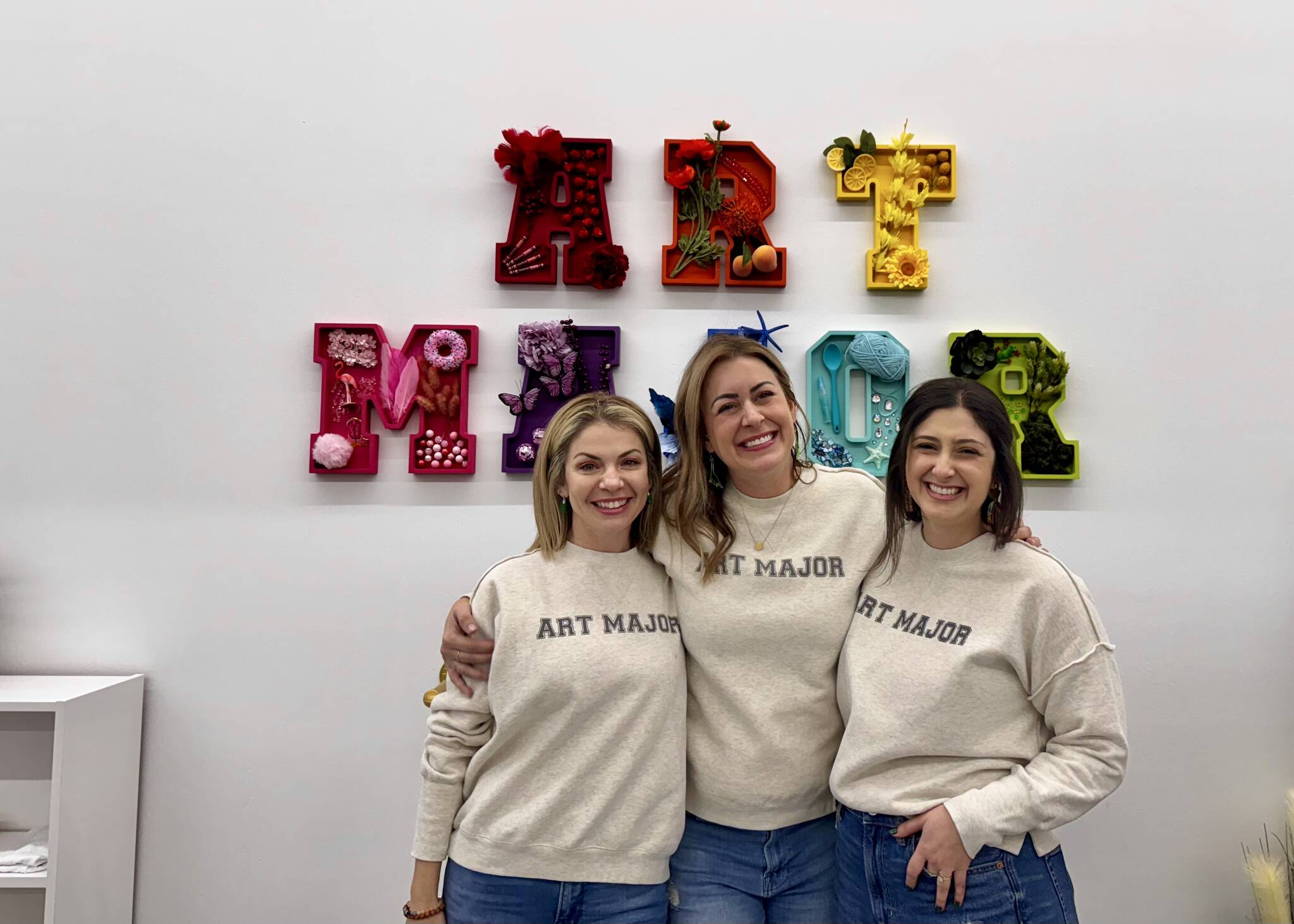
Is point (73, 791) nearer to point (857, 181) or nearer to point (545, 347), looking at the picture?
point (545, 347)

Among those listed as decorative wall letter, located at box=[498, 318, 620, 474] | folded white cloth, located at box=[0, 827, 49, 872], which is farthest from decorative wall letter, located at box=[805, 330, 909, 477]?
folded white cloth, located at box=[0, 827, 49, 872]

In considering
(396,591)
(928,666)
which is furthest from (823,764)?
(396,591)

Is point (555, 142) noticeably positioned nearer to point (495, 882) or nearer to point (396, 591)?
point (396, 591)

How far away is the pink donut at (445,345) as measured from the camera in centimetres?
206

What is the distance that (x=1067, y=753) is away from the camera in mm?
1286

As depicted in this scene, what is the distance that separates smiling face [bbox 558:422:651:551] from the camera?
142 cm

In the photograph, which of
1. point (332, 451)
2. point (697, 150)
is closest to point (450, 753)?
point (332, 451)

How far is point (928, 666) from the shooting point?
1.33m

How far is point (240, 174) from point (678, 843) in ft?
6.38

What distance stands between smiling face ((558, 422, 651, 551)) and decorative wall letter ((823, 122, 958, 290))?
983 millimetres

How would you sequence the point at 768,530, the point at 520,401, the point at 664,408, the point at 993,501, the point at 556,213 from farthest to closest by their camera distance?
the point at 556,213, the point at 520,401, the point at 664,408, the point at 768,530, the point at 993,501

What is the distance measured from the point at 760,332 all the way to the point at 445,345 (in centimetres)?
Result: 80

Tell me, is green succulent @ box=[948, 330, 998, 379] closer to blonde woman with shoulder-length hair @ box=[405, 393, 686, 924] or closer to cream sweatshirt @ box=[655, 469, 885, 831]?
cream sweatshirt @ box=[655, 469, 885, 831]

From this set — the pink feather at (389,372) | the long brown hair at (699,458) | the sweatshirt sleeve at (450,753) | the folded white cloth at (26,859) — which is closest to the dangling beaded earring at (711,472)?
the long brown hair at (699,458)
